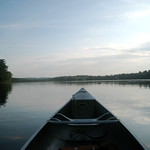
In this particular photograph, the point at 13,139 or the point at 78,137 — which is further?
the point at 13,139

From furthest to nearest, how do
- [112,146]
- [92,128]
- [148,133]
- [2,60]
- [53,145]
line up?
[2,60]
[148,133]
[92,128]
[53,145]
[112,146]

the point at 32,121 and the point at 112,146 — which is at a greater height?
the point at 112,146

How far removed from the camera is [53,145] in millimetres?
5520

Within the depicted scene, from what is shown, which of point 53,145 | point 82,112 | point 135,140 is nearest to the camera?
point 135,140

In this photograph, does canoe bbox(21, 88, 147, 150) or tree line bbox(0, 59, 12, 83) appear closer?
canoe bbox(21, 88, 147, 150)

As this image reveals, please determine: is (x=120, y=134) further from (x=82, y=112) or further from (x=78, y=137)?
(x=82, y=112)

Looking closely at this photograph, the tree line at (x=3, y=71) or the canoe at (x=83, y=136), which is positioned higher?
the tree line at (x=3, y=71)

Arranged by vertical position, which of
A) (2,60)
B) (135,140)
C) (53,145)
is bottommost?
(53,145)

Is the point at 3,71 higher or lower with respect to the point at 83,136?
higher

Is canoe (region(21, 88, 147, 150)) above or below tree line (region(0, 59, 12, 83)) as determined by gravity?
below

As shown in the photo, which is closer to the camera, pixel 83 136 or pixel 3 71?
pixel 83 136

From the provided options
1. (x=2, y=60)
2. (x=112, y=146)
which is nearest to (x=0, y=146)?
(x=112, y=146)

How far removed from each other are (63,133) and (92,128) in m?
0.97

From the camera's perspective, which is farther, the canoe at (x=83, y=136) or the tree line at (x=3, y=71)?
the tree line at (x=3, y=71)
